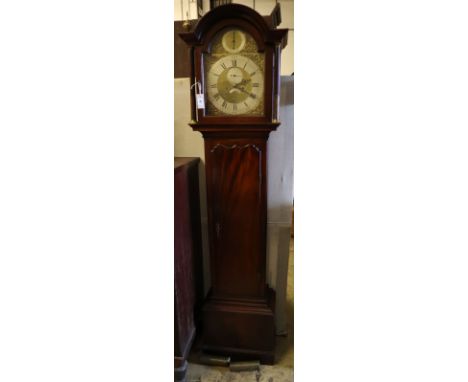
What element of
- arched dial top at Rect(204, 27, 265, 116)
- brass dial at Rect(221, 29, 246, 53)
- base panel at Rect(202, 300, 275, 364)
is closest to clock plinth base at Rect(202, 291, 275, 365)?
base panel at Rect(202, 300, 275, 364)

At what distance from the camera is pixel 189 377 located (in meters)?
1.42

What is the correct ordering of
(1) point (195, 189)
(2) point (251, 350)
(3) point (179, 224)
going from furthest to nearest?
1. (1) point (195, 189)
2. (2) point (251, 350)
3. (3) point (179, 224)

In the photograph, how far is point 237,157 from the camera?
1338 millimetres

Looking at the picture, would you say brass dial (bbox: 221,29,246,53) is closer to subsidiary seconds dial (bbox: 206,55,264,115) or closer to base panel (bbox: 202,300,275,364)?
subsidiary seconds dial (bbox: 206,55,264,115)

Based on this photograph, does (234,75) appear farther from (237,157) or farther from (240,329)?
(240,329)

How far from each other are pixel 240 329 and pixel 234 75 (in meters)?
1.06

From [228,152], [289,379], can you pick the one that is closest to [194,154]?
[228,152]

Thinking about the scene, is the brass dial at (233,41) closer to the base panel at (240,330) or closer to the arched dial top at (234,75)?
the arched dial top at (234,75)

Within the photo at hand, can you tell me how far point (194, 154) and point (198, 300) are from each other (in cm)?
71

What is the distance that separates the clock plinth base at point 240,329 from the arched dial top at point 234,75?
2.67 feet

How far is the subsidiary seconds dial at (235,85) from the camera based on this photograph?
1.26 m

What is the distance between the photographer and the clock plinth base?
1.44 m
